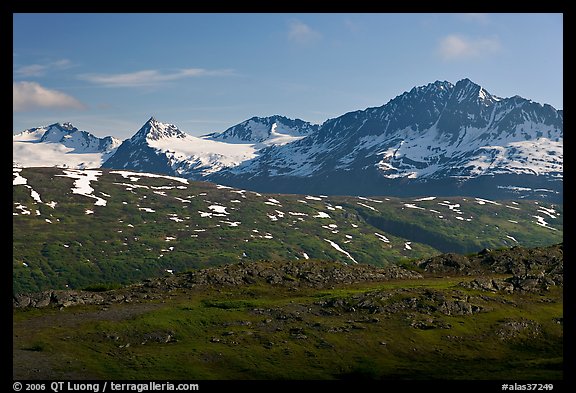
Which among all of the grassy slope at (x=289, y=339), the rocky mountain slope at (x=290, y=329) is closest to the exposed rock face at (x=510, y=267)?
the rocky mountain slope at (x=290, y=329)

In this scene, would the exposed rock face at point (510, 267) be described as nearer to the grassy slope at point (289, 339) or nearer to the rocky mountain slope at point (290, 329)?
the rocky mountain slope at point (290, 329)

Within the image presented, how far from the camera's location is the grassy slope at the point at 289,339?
63.8 meters

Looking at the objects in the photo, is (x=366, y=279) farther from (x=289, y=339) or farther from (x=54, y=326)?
(x=54, y=326)

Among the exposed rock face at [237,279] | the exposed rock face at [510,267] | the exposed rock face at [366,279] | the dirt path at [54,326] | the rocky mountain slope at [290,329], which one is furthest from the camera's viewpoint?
the exposed rock face at [510,267]

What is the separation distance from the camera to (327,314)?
A: 284ft

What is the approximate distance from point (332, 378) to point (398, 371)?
7.89 metres

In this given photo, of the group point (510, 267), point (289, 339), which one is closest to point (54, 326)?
point (289, 339)

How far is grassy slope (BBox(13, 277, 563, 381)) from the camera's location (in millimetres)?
63750

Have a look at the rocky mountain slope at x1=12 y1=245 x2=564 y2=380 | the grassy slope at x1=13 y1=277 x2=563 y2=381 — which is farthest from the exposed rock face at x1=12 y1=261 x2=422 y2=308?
the grassy slope at x1=13 y1=277 x2=563 y2=381

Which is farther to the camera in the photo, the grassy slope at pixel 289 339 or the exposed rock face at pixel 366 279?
the exposed rock face at pixel 366 279

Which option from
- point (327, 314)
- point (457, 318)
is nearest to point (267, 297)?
point (327, 314)

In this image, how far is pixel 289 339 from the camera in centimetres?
7669
